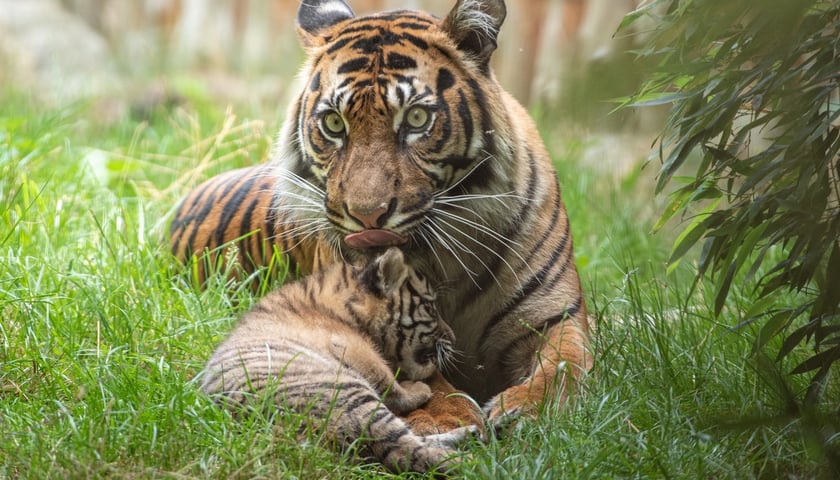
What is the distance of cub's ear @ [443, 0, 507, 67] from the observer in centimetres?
329

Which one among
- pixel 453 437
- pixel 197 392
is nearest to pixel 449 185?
pixel 453 437

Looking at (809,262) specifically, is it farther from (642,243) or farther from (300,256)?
(642,243)

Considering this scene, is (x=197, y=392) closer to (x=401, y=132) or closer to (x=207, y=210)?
(x=401, y=132)

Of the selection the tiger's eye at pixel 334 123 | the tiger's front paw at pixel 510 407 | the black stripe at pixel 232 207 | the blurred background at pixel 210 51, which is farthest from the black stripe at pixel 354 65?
the blurred background at pixel 210 51

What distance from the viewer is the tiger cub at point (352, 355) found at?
2639 millimetres

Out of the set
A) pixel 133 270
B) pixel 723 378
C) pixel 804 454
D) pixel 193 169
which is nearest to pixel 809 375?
pixel 723 378

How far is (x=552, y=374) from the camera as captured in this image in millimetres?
3113

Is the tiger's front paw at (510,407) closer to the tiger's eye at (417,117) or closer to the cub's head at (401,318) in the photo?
the cub's head at (401,318)

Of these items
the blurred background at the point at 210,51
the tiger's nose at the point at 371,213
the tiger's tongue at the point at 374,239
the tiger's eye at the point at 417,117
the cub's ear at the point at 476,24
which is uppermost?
the cub's ear at the point at 476,24

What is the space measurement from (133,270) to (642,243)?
2.62 metres

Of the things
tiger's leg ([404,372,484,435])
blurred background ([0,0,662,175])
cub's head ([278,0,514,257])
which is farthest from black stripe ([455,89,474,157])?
blurred background ([0,0,662,175])

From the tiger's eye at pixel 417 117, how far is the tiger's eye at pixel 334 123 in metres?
0.22

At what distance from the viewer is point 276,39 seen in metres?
11.7

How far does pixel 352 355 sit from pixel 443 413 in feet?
1.12
